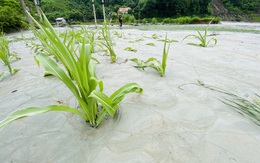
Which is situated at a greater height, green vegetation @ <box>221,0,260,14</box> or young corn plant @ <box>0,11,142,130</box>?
green vegetation @ <box>221,0,260,14</box>

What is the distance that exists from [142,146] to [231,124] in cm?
42

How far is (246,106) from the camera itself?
72cm

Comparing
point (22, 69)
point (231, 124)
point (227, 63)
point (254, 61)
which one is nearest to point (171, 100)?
point (231, 124)

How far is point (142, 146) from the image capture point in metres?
0.53

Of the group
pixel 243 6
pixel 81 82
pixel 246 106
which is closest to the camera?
pixel 81 82

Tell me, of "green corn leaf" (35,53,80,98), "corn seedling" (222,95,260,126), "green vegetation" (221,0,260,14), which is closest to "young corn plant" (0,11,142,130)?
"green corn leaf" (35,53,80,98)

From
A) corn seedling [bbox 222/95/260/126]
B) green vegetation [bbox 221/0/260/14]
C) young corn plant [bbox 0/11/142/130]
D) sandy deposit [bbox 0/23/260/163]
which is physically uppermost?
green vegetation [bbox 221/0/260/14]

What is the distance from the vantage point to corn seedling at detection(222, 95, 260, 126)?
2.14 ft

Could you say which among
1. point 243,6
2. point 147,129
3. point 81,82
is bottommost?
point 147,129

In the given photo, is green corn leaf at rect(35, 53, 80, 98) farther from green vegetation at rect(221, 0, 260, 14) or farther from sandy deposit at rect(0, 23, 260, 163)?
green vegetation at rect(221, 0, 260, 14)

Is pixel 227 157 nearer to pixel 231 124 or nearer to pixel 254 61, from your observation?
pixel 231 124

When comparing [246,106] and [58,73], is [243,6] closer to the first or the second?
[246,106]

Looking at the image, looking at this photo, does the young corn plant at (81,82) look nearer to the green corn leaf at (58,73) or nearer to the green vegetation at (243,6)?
the green corn leaf at (58,73)

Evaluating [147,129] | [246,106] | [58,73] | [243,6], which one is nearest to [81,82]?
[58,73]
